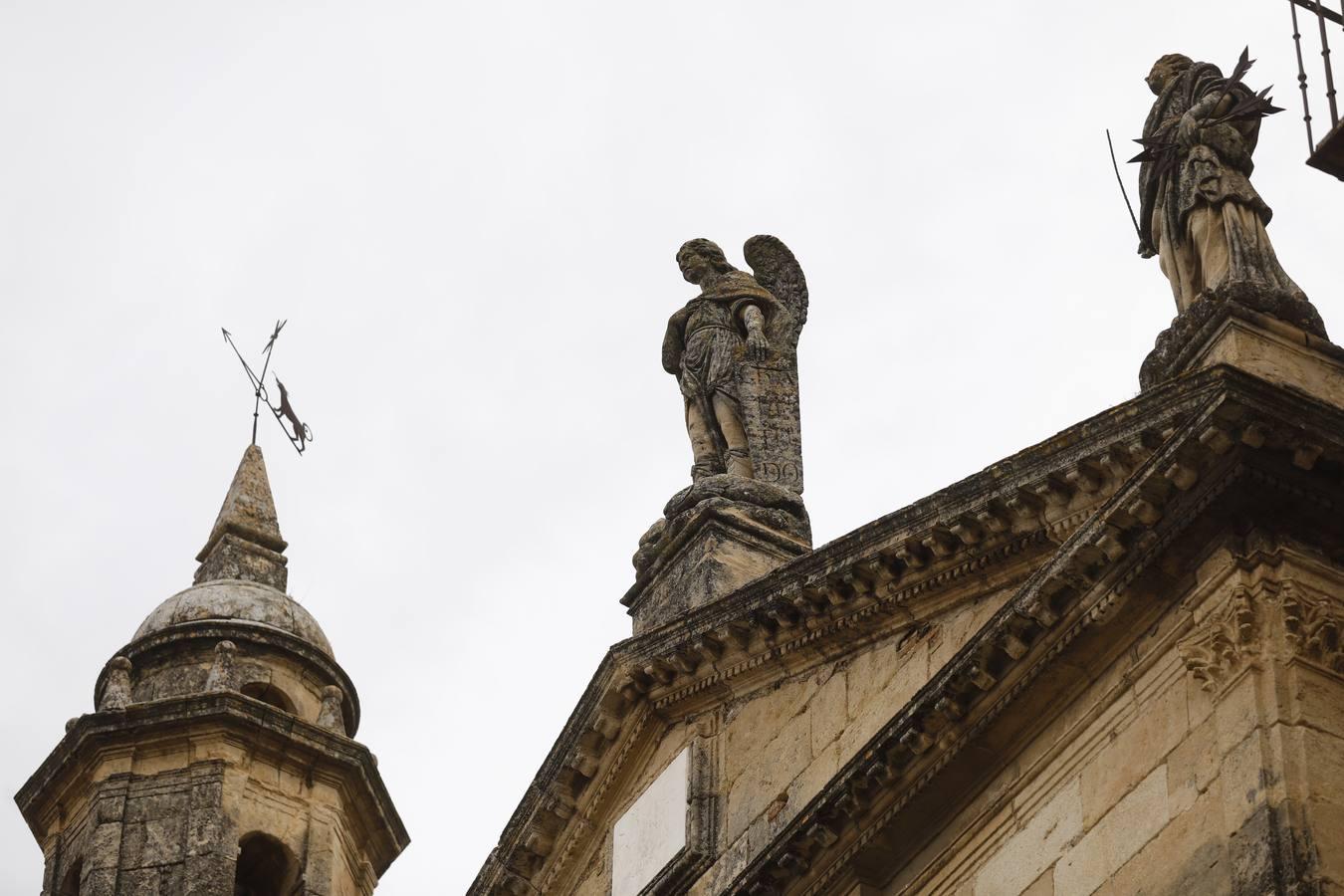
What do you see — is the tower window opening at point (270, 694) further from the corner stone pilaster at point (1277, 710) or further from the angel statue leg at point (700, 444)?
the corner stone pilaster at point (1277, 710)

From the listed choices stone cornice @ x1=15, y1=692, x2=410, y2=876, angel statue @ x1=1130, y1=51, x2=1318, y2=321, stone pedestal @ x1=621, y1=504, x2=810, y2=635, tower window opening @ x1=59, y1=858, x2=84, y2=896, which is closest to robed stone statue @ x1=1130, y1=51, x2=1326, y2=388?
angel statue @ x1=1130, y1=51, x2=1318, y2=321

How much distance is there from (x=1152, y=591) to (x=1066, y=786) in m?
1.01

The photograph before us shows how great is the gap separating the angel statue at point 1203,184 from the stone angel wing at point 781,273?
11.9ft

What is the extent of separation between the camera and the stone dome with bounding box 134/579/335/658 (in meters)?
27.6

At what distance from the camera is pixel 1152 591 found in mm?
15844

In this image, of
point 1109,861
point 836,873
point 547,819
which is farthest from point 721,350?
point 1109,861

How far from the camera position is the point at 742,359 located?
850 inches

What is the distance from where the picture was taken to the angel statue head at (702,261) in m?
22.2

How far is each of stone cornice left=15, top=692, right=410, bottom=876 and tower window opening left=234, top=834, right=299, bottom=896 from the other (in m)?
0.73

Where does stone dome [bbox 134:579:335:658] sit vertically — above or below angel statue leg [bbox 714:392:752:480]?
above

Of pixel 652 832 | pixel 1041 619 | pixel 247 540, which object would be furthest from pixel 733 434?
pixel 247 540

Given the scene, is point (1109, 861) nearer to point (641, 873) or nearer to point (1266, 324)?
point (1266, 324)

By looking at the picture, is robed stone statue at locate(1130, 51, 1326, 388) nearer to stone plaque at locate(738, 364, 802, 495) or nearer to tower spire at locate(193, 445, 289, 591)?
stone plaque at locate(738, 364, 802, 495)

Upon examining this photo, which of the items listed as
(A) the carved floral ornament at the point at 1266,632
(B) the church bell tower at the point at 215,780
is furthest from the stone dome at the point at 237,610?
(A) the carved floral ornament at the point at 1266,632
